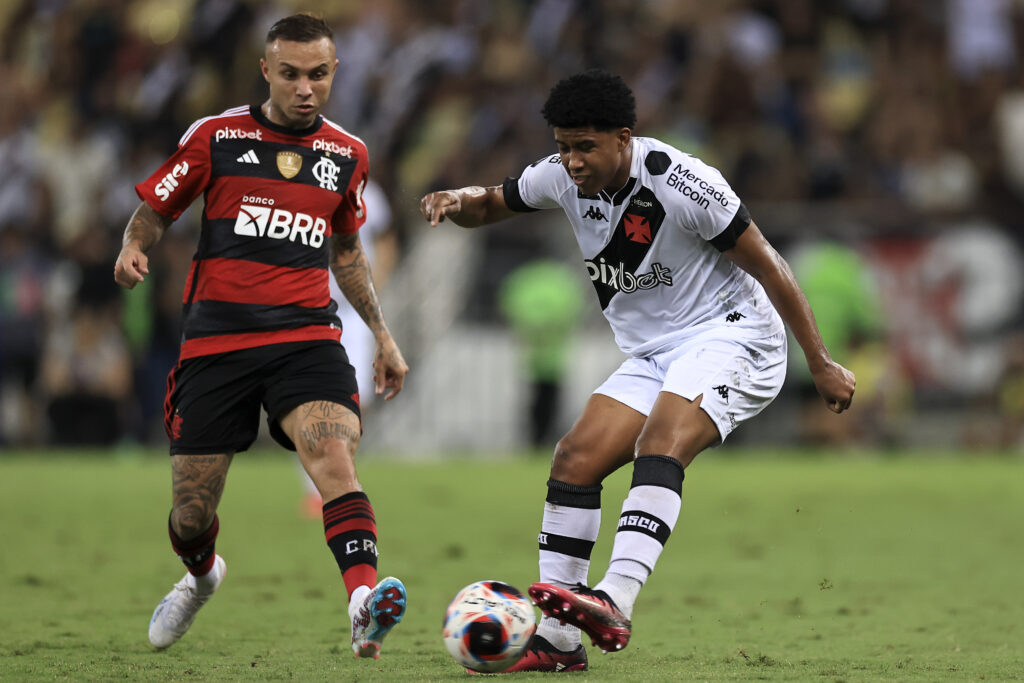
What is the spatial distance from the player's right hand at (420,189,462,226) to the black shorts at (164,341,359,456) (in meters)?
0.79

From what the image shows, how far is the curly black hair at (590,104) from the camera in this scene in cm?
571

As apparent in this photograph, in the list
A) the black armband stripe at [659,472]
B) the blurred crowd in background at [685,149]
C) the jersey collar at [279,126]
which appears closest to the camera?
the black armband stripe at [659,472]

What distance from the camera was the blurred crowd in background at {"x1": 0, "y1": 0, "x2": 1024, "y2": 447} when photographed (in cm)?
1758

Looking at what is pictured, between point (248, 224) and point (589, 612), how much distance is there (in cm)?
226

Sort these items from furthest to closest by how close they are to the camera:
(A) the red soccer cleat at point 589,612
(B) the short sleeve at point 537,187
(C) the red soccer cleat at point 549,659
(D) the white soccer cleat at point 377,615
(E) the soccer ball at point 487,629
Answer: (B) the short sleeve at point 537,187 → (C) the red soccer cleat at point 549,659 → (E) the soccer ball at point 487,629 → (D) the white soccer cleat at point 377,615 → (A) the red soccer cleat at point 589,612

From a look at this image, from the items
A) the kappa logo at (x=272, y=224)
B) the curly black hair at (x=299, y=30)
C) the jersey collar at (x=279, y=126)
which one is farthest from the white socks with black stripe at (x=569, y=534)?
the curly black hair at (x=299, y=30)

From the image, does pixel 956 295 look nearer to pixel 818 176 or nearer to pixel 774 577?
pixel 818 176

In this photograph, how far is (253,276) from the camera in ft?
20.9

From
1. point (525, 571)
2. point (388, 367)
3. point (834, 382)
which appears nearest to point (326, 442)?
point (388, 367)

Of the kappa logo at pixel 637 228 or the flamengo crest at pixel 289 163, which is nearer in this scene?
the kappa logo at pixel 637 228

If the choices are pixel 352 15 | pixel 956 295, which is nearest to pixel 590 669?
pixel 956 295

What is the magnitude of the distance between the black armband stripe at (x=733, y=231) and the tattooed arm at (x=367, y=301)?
1538 mm

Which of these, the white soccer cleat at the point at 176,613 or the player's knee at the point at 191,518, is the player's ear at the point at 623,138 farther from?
the white soccer cleat at the point at 176,613

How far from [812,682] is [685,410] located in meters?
1.09
